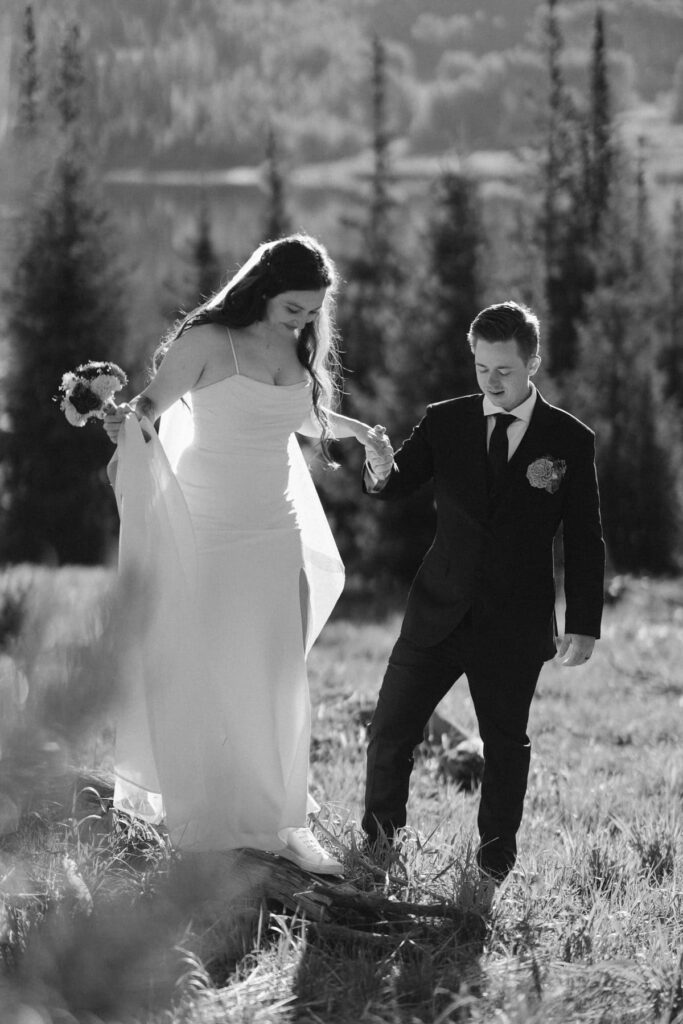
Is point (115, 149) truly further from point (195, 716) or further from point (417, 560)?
point (195, 716)

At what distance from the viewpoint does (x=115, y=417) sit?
10.9 ft

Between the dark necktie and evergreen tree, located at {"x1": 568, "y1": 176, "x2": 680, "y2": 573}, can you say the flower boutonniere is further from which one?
evergreen tree, located at {"x1": 568, "y1": 176, "x2": 680, "y2": 573}

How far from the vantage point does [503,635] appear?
11.5 ft

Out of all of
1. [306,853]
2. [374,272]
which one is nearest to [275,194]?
[374,272]

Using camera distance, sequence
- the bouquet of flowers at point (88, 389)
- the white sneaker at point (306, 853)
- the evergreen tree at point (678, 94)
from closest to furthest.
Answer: the bouquet of flowers at point (88, 389) → the white sneaker at point (306, 853) → the evergreen tree at point (678, 94)

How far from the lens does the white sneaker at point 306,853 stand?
343cm

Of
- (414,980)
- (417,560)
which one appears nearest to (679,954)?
(414,980)

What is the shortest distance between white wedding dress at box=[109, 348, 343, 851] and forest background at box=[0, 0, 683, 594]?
0.70 metres

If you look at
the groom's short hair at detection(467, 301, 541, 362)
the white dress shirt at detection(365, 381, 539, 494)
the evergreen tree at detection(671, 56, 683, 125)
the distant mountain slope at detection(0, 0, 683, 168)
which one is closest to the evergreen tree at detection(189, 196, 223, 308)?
the distant mountain slope at detection(0, 0, 683, 168)

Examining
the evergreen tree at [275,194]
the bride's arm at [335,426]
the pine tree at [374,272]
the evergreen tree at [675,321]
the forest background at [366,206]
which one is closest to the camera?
the bride's arm at [335,426]

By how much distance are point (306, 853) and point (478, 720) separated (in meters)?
0.64

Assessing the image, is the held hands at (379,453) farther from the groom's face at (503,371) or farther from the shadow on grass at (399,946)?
the shadow on grass at (399,946)

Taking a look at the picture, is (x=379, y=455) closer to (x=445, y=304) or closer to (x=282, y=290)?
(x=282, y=290)

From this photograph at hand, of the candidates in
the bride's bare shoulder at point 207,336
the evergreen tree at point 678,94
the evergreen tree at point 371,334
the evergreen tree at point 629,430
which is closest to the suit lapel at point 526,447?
the bride's bare shoulder at point 207,336
